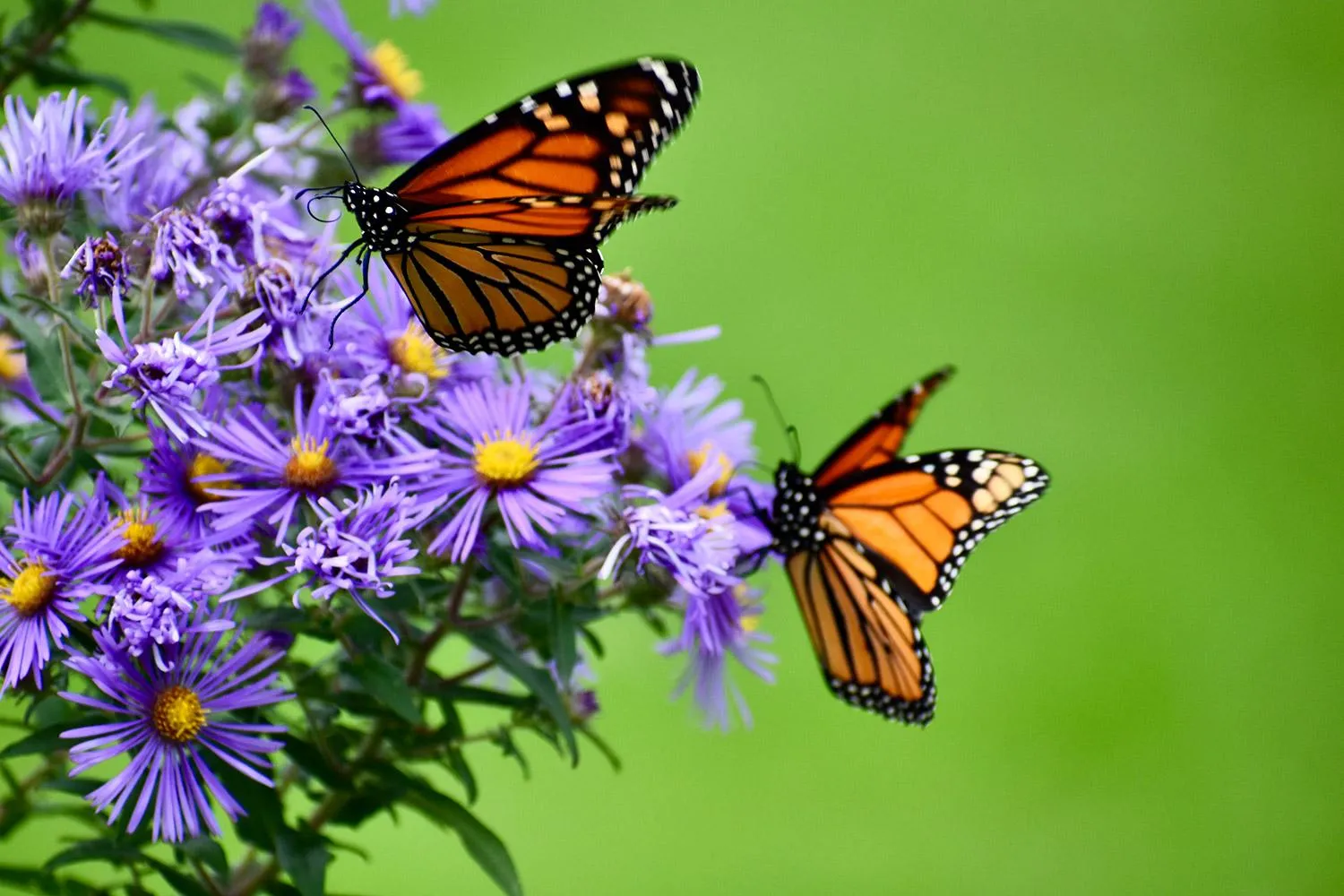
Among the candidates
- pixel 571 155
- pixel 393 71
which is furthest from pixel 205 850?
pixel 393 71

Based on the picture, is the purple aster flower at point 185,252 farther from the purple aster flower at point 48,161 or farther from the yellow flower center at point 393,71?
the yellow flower center at point 393,71

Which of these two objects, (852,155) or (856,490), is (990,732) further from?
(856,490)

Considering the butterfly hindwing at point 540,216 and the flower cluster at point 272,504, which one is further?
the butterfly hindwing at point 540,216

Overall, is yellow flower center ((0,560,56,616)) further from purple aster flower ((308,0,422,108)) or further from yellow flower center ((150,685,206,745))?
purple aster flower ((308,0,422,108))

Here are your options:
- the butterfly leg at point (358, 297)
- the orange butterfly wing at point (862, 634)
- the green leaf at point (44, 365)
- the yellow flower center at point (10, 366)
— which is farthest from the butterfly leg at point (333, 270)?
the orange butterfly wing at point (862, 634)

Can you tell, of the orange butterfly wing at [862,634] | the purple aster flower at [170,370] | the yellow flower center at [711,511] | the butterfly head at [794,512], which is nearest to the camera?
the purple aster flower at [170,370]

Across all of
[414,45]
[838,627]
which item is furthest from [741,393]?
[838,627]

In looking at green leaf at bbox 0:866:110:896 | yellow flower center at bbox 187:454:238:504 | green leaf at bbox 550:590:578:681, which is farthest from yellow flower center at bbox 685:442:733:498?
green leaf at bbox 0:866:110:896
